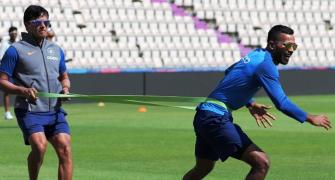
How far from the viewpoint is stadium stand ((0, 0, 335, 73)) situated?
109 feet

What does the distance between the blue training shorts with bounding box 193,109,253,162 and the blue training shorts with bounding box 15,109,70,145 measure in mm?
1621

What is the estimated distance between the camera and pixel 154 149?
51.9ft

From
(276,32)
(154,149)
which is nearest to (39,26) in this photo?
(276,32)

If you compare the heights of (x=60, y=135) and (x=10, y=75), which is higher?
(x=10, y=75)

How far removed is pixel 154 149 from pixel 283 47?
272 inches

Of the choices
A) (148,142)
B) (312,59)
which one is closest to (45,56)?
(148,142)

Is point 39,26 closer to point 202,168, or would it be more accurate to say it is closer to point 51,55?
point 51,55

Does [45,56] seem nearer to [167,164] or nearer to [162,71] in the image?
[167,164]

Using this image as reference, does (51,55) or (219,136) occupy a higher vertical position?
(51,55)

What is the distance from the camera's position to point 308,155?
14906mm

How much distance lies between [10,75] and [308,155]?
242 inches

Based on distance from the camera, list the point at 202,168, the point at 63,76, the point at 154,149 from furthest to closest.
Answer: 1. the point at 154,149
2. the point at 63,76
3. the point at 202,168

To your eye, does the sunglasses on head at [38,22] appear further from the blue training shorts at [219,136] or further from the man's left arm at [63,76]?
the blue training shorts at [219,136]

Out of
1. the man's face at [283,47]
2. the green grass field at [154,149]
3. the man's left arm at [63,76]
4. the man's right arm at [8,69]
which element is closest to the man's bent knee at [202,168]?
the man's face at [283,47]
